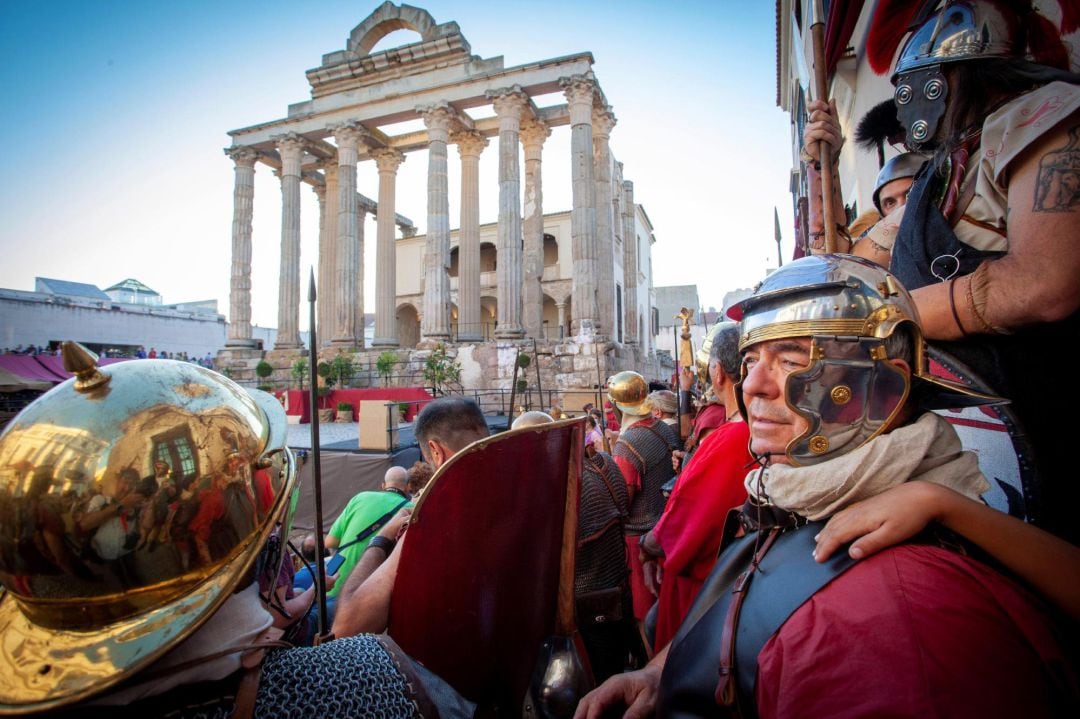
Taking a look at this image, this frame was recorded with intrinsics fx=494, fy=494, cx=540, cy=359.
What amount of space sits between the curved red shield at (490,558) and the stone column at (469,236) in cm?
1972

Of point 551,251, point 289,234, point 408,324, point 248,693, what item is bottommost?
point 248,693

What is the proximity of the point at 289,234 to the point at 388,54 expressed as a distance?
932 cm

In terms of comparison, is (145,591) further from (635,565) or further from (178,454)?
(635,565)

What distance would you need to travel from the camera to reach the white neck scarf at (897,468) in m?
1.03

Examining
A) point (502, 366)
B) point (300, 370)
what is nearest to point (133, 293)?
point (300, 370)

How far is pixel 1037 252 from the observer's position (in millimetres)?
1293

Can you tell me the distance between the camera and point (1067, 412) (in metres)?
1.33

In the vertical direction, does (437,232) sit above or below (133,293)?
below

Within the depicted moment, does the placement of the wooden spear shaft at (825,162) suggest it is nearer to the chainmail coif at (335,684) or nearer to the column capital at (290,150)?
the chainmail coif at (335,684)

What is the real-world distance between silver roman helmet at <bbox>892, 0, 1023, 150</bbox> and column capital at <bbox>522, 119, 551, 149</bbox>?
2219 centimetres

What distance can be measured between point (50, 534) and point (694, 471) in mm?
2112

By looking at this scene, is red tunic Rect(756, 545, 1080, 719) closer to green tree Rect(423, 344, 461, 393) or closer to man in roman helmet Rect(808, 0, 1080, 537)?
man in roman helmet Rect(808, 0, 1080, 537)

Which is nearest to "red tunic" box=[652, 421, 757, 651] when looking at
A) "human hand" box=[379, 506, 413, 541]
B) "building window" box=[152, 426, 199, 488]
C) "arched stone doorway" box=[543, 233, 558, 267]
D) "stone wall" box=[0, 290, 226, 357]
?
"human hand" box=[379, 506, 413, 541]

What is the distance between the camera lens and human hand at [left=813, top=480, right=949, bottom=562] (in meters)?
0.90
